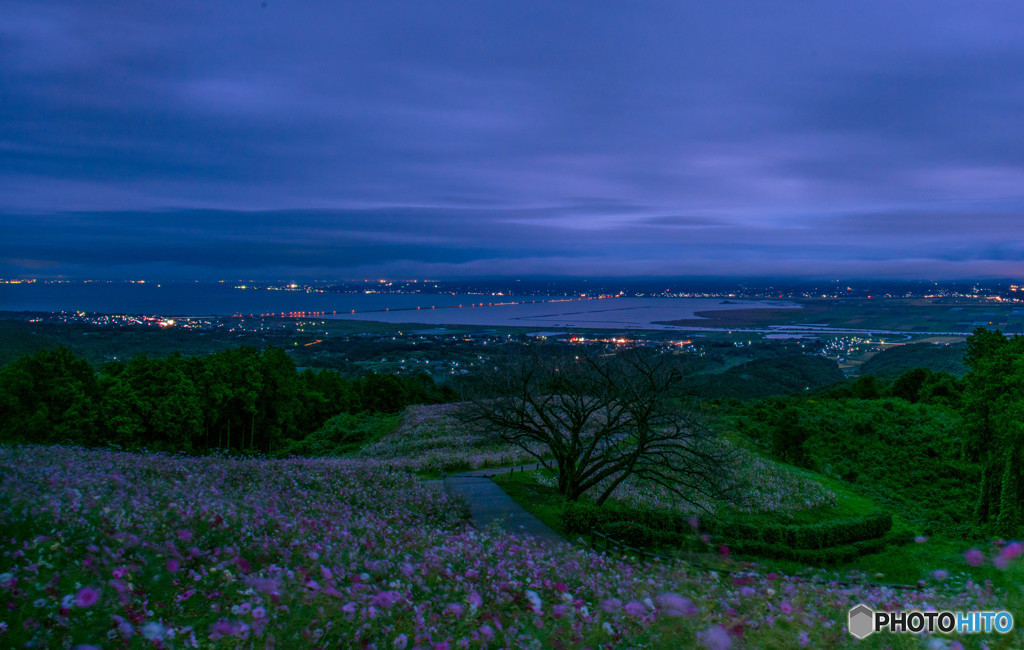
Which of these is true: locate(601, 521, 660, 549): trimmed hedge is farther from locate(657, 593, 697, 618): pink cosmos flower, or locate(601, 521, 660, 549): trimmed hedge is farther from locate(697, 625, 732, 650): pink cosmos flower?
locate(697, 625, 732, 650): pink cosmos flower

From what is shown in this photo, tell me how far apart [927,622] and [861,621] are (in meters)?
0.76

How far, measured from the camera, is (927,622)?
608 cm

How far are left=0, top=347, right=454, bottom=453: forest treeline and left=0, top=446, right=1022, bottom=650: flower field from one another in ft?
66.4

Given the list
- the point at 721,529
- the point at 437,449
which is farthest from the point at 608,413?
the point at 437,449

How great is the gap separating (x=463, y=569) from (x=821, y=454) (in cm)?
3274

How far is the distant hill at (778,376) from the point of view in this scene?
63969 millimetres

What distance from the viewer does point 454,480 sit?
23.4 meters

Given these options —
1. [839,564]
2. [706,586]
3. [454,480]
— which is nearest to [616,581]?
[706,586]

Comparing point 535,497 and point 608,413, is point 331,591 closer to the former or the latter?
point 608,413

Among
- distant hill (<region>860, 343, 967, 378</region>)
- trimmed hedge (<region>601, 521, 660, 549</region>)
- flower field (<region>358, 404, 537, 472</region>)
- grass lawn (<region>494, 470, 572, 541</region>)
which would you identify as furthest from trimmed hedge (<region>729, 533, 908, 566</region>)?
distant hill (<region>860, 343, 967, 378</region>)

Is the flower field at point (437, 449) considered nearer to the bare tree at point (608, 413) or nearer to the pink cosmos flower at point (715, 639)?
the bare tree at point (608, 413)

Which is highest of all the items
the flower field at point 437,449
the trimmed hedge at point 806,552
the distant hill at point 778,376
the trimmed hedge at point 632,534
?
the trimmed hedge at point 632,534

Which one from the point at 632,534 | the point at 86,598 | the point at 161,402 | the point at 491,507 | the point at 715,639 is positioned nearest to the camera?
the point at 86,598

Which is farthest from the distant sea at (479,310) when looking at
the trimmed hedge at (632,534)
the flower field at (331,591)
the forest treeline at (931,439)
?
the flower field at (331,591)
